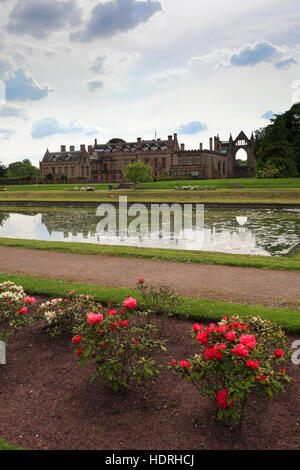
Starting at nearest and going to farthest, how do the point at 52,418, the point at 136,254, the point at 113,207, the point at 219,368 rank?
the point at 219,368 → the point at 52,418 → the point at 136,254 → the point at 113,207

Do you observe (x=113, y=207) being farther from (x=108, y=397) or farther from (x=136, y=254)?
(x=108, y=397)

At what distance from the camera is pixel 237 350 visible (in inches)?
138

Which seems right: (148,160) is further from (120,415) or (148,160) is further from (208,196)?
(120,415)

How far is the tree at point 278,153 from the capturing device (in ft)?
173

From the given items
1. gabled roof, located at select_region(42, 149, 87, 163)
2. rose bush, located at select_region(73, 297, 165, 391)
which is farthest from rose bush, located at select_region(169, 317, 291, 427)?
gabled roof, located at select_region(42, 149, 87, 163)

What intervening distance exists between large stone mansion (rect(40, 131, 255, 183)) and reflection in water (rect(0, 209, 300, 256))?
2408 inches

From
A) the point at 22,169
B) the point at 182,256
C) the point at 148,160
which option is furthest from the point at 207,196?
the point at 22,169

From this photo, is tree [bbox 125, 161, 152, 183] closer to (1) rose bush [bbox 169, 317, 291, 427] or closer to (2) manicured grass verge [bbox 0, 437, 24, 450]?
(1) rose bush [bbox 169, 317, 291, 427]

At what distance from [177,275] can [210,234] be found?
8.85m

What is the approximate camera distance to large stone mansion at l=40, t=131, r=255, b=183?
282 ft

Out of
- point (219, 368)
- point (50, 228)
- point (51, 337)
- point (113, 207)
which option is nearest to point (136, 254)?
point (51, 337)
